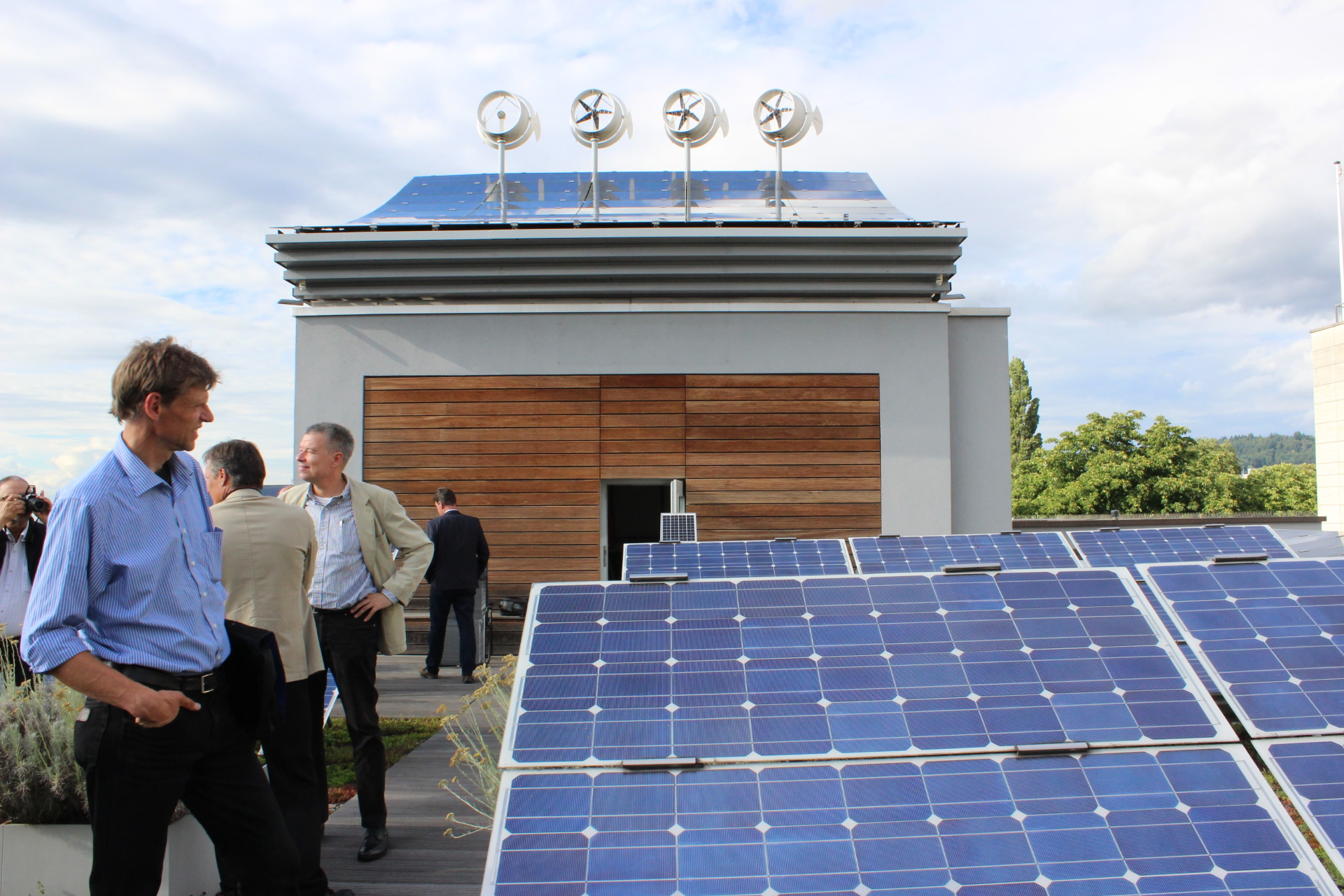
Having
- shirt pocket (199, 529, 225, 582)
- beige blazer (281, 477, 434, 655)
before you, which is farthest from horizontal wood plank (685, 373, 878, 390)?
shirt pocket (199, 529, 225, 582)

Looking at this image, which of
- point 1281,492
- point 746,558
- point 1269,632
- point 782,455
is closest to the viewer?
point 1269,632

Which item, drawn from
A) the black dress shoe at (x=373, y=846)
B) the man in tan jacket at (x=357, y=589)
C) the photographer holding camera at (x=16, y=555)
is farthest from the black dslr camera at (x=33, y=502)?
the black dress shoe at (x=373, y=846)

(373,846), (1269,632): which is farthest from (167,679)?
(1269,632)

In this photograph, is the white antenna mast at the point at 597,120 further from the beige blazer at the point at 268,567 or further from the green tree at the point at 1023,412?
the green tree at the point at 1023,412

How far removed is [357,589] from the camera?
4305 mm

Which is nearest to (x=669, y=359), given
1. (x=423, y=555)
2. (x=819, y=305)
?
(x=819, y=305)

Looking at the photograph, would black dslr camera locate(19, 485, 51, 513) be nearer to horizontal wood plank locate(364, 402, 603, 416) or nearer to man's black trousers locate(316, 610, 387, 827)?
man's black trousers locate(316, 610, 387, 827)

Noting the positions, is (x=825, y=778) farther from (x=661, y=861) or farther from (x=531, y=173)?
(x=531, y=173)

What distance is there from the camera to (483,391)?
1129 cm

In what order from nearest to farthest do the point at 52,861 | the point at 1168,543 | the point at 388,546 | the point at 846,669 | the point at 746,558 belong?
the point at 846,669, the point at 52,861, the point at 388,546, the point at 746,558, the point at 1168,543

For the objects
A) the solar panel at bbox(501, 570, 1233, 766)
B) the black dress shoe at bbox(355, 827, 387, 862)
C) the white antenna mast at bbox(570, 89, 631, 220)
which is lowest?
the black dress shoe at bbox(355, 827, 387, 862)

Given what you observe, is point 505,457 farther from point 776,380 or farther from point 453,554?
point 776,380

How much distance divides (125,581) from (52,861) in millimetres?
2089

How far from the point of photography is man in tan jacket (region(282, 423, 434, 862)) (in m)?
4.25
